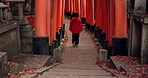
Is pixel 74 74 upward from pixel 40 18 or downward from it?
downward

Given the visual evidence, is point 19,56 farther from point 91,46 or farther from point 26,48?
point 91,46

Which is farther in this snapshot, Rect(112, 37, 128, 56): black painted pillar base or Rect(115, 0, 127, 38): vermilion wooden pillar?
Rect(112, 37, 128, 56): black painted pillar base

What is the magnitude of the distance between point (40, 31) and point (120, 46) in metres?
3.34

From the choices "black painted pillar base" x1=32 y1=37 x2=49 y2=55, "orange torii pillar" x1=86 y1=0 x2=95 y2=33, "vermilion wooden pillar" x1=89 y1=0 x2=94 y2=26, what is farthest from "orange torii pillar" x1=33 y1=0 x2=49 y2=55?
"vermilion wooden pillar" x1=89 y1=0 x2=94 y2=26

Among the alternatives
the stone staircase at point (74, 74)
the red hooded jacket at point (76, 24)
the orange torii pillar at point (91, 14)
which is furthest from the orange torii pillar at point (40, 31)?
the orange torii pillar at point (91, 14)

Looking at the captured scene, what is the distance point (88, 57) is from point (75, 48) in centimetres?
261

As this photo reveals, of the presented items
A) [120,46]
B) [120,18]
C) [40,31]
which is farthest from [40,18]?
[120,46]

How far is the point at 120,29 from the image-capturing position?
10.9 metres

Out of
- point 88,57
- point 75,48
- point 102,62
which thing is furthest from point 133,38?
point 75,48

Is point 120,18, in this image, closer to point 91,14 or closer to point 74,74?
point 74,74

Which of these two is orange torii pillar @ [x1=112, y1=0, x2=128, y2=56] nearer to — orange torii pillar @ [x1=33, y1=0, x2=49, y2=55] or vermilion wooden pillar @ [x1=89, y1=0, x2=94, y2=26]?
orange torii pillar @ [x1=33, y1=0, x2=49, y2=55]

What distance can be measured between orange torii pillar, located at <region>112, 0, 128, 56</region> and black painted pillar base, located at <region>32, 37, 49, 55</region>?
2.83 m

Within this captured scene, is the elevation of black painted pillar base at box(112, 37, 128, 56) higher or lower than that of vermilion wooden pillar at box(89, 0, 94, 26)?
lower

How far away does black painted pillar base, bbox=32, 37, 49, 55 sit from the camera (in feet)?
35.6
